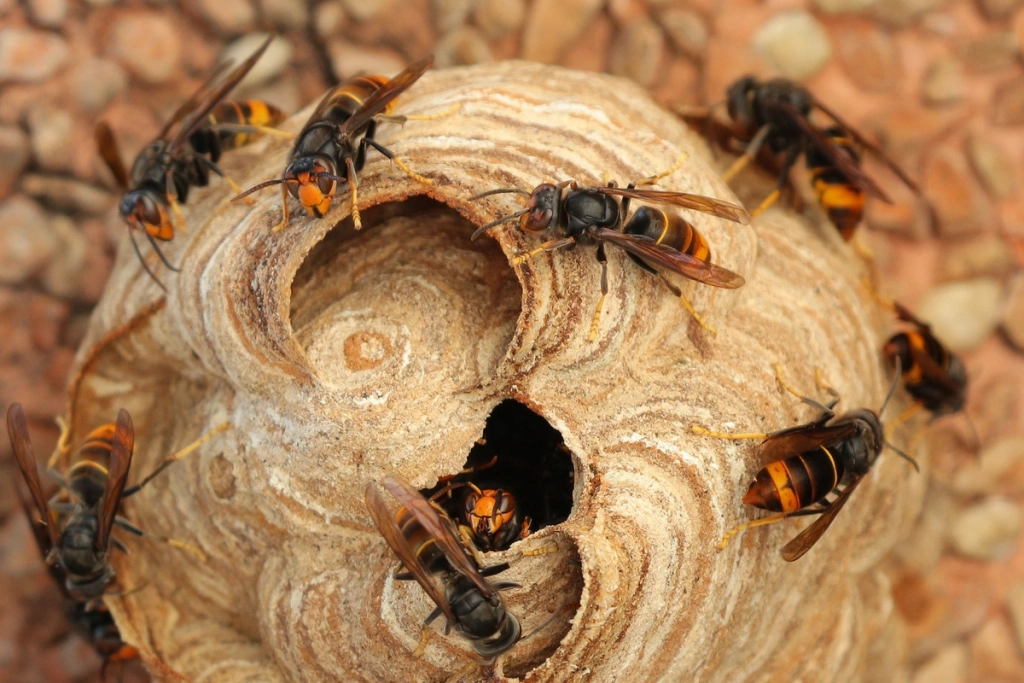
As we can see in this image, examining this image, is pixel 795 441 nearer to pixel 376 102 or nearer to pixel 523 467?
pixel 523 467

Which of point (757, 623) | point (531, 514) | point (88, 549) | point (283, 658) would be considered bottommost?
point (757, 623)

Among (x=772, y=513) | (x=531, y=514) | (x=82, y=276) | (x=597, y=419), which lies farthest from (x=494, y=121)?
(x=82, y=276)

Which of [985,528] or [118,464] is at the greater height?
[118,464]

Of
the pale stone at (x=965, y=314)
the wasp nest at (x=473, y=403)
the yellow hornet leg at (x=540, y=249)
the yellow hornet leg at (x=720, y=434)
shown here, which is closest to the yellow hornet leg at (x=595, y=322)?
the wasp nest at (x=473, y=403)

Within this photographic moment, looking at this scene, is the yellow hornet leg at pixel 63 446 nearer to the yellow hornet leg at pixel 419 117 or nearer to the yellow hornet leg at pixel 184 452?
the yellow hornet leg at pixel 184 452

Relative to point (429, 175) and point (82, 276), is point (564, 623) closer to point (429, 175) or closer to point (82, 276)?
point (429, 175)

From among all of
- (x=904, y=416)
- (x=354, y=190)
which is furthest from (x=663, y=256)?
(x=904, y=416)
